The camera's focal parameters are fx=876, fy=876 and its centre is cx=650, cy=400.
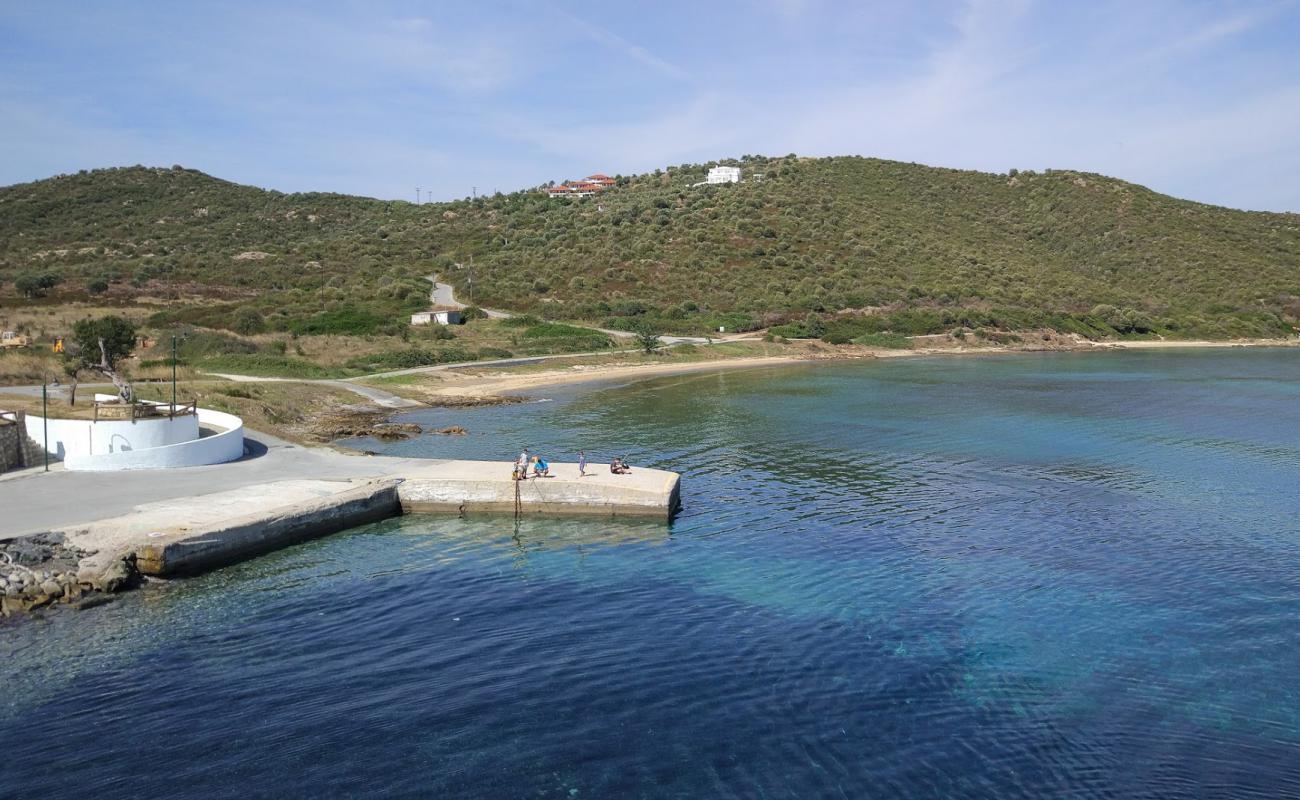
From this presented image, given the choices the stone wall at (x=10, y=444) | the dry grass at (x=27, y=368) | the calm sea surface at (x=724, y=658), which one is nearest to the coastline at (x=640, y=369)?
the dry grass at (x=27, y=368)

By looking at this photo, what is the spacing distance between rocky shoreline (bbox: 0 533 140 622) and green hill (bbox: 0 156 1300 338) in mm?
53472

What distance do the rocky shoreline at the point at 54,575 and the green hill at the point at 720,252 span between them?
175 ft

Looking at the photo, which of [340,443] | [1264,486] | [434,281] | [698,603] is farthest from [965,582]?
[434,281]

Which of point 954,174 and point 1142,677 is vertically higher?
point 954,174

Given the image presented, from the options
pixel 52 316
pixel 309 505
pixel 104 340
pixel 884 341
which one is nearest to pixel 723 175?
pixel 884 341

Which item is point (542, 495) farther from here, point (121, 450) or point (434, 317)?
point (434, 317)

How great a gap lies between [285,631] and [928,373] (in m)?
57.6

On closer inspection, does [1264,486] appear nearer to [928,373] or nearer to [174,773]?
[174,773]

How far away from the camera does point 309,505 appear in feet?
65.7

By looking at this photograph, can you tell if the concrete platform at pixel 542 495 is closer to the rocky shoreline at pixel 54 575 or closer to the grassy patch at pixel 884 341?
the rocky shoreline at pixel 54 575

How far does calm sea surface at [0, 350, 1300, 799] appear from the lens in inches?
415

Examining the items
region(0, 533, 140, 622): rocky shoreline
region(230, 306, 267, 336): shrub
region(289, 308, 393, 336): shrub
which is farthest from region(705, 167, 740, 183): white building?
region(0, 533, 140, 622): rocky shoreline

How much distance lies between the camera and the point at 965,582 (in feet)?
57.4

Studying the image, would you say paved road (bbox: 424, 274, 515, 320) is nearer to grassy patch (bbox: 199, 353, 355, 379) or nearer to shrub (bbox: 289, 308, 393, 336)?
shrub (bbox: 289, 308, 393, 336)
